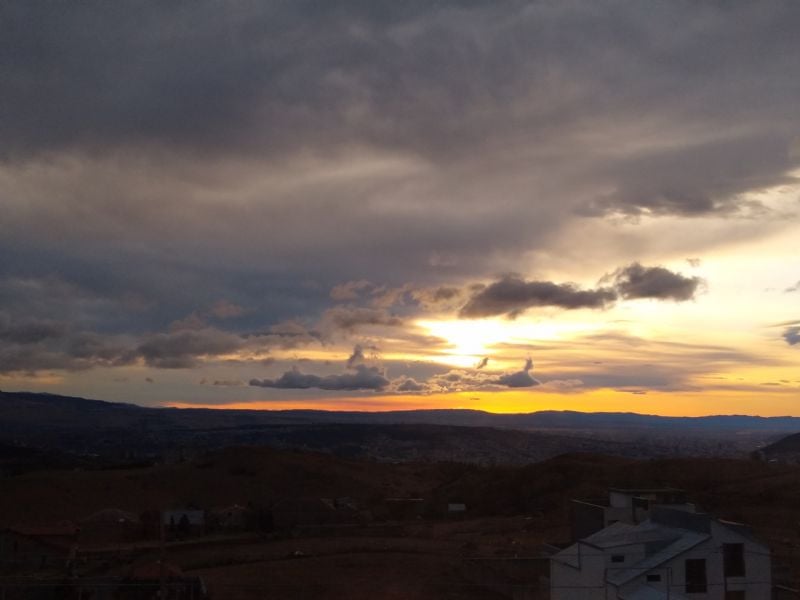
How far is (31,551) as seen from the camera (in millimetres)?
42812

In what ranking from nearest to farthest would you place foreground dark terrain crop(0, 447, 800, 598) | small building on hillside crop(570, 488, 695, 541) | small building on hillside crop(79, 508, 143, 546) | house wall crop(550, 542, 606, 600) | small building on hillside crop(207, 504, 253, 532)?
house wall crop(550, 542, 606, 600), small building on hillside crop(570, 488, 695, 541), foreground dark terrain crop(0, 447, 800, 598), small building on hillside crop(79, 508, 143, 546), small building on hillside crop(207, 504, 253, 532)

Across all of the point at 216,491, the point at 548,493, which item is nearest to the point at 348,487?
the point at 216,491

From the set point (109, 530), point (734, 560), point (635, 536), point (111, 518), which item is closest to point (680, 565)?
point (734, 560)

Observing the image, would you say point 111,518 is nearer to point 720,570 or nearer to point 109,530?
point 109,530

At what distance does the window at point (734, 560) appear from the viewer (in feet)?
81.6

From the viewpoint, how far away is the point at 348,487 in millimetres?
78062

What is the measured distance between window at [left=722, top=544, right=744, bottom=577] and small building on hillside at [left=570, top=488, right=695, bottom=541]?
165 inches

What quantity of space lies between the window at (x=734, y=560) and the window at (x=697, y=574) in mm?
849

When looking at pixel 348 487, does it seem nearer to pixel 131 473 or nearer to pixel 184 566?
pixel 131 473

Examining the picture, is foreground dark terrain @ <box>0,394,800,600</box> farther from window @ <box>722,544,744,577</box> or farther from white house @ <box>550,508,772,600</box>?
window @ <box>722,544,744,577</box>

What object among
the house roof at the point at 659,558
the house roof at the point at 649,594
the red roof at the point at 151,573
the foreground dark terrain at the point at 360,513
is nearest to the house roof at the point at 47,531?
the foreground dark terrain at the point at 360,513

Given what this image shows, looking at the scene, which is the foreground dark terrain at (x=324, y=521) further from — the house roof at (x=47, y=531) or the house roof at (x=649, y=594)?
the house roof at (x=649, y=594)

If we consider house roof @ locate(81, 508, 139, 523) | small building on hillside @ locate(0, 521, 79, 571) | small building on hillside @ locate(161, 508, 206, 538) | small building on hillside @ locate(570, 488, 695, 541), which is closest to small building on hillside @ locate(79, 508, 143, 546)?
house roof @ locate(81, 508, 139, 523)

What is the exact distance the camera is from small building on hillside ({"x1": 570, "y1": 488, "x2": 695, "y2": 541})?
104 ft
